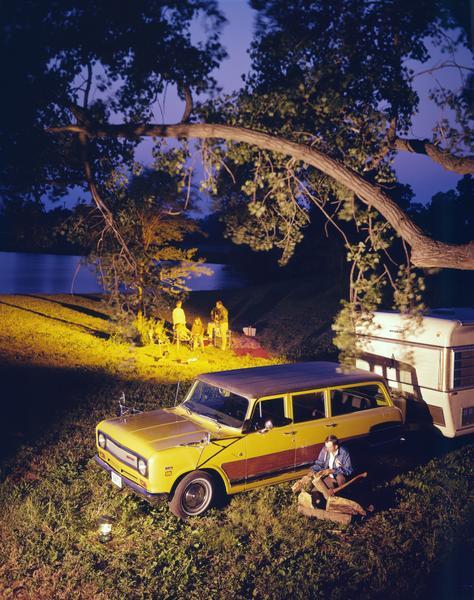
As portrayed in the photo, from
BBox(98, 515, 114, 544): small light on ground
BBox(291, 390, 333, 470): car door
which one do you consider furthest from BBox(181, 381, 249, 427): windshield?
BBox(98, 515, 114, 544): small light on ground

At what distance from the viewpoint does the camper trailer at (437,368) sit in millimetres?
9562

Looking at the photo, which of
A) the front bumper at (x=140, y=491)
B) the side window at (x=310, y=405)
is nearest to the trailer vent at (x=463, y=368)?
the side window at (x=310, y=405)

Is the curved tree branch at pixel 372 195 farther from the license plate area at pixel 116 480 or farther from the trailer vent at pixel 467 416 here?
the trailer vent at pixel 467 416

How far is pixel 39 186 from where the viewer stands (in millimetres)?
7949

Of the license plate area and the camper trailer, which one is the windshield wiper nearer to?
the license plate area

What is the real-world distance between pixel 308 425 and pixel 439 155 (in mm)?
3900

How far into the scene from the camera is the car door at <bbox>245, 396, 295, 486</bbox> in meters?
7.11

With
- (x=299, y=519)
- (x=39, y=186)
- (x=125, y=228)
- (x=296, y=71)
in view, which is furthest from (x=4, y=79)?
(x=299, y=519)

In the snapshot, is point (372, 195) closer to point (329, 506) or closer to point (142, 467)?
point (329, 506)

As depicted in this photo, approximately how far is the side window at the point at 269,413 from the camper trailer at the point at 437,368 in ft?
9.63

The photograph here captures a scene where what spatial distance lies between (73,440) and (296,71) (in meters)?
6.86

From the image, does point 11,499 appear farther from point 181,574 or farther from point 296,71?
point 296,71

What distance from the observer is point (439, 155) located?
643 cm

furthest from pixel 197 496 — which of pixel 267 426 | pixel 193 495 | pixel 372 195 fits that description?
pixel 372 195
